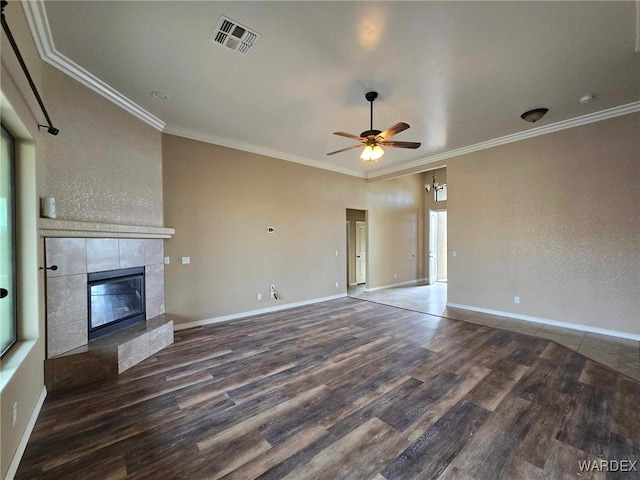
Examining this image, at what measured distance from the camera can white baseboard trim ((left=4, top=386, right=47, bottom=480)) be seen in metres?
1.64

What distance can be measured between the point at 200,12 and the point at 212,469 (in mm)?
3374

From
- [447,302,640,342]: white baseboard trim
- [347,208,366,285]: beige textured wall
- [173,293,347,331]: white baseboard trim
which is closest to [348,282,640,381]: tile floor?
[447,302,640,342]: white baseboard trim

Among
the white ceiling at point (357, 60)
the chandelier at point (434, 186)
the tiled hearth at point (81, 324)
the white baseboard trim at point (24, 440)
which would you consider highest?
the white ceiling at point (357, 60)

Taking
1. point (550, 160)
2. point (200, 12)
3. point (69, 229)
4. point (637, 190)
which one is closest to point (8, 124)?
point (69, 229)

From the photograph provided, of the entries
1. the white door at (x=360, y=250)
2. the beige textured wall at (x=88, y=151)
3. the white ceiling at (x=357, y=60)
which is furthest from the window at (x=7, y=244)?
the white door at (x=360, y=250)

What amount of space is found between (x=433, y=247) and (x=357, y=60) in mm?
8006

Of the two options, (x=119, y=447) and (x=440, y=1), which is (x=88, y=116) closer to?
(x=119, y=447)

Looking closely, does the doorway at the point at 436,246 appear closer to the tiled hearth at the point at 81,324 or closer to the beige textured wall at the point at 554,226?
the beige textured wall at the point at 554,226

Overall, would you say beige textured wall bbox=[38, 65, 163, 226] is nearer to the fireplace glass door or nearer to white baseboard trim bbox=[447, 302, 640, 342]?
the fireplace glass door

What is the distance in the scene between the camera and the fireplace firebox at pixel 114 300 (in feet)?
10.0

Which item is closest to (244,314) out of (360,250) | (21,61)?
(21,61)

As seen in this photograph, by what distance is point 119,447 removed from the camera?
1.89m

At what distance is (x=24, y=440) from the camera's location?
1.88 m

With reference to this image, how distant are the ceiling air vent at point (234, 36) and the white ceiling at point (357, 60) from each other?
0.19 feet
